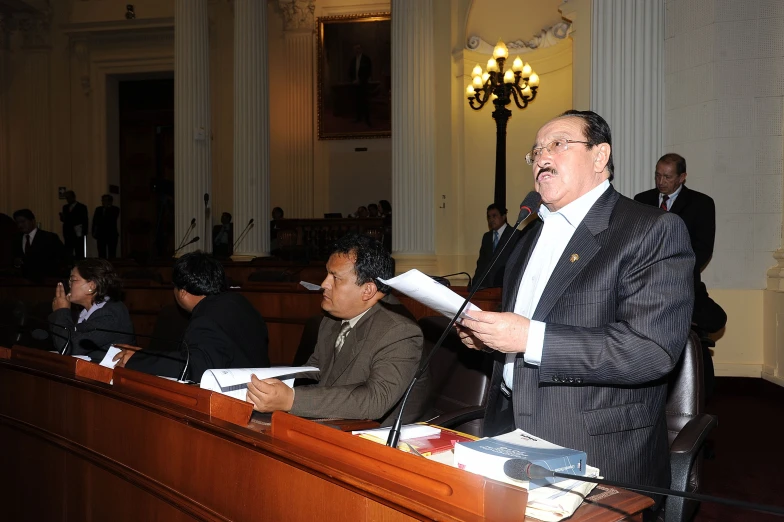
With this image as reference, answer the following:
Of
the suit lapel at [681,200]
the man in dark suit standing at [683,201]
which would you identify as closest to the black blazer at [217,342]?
the man in dark suit standing at [683,201]

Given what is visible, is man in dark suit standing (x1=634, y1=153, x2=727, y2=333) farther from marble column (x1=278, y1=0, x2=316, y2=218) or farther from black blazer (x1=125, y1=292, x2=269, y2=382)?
marble column (x1=278, y1=0, x2=316, y2=218)

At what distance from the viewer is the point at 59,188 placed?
51.0ft

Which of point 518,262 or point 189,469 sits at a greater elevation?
point 518,262

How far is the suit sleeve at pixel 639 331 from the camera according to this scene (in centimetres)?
174

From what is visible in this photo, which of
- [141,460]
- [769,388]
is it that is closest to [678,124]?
[769,388]

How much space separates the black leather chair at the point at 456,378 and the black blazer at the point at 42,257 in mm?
6487

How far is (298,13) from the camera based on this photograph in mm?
14914

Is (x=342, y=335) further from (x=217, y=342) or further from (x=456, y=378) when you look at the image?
(x=217, y=342)

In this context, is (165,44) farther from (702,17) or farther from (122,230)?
(702,17)

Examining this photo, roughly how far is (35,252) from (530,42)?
293 inches

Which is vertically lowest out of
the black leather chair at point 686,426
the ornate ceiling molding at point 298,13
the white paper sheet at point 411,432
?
the black leather chair at point 686,426

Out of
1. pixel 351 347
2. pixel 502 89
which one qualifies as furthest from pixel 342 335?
pixel 502 89

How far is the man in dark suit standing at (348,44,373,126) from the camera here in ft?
48.8

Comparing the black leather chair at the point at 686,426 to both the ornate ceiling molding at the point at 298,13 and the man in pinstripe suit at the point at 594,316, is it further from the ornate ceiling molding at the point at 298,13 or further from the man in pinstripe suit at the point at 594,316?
the ornate ceiling molding at the point at 298,13
